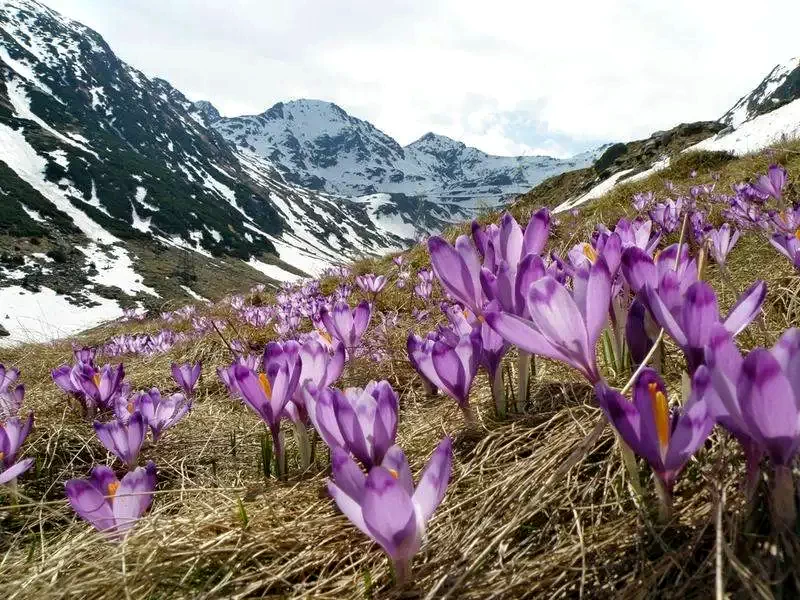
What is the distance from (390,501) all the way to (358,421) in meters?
0.30

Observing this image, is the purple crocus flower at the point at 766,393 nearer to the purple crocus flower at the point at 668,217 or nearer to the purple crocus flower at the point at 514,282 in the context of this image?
the purple crocus flower at the point at 514,282

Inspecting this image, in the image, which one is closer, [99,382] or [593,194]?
[99,382]

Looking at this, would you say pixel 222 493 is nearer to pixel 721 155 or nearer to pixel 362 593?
pixel 362 593

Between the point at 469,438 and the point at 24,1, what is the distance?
219707 millimetres

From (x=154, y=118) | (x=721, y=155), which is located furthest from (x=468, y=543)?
(x=154, y=118)

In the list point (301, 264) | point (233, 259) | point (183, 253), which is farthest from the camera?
point (301, 264)

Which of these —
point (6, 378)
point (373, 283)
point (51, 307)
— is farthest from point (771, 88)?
point (6, 378)

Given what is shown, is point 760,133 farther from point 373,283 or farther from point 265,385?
point 265,385

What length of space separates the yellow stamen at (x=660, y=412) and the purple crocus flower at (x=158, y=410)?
1.93 metres

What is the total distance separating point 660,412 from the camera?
0.88 m

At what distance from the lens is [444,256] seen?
150 centimetres

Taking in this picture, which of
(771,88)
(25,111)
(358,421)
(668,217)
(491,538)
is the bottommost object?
(491,538)

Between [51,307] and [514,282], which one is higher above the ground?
[514,282]

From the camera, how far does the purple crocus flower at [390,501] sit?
88 centimetres
